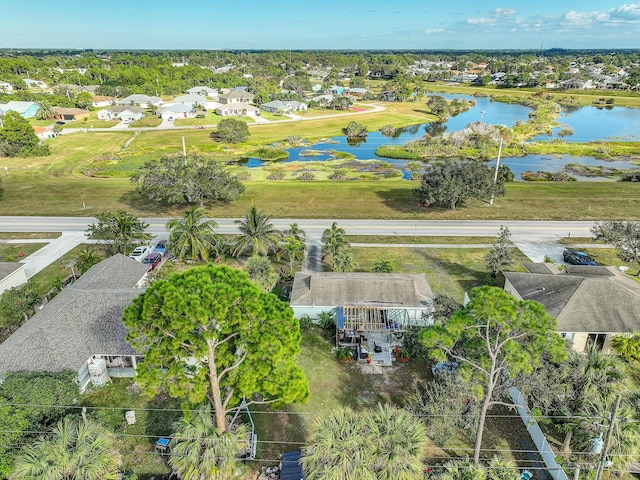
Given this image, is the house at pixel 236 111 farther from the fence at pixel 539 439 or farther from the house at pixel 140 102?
the fence at pixel 539 439

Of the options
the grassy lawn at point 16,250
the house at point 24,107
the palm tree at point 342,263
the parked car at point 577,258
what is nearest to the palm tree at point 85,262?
the grassy lawn at point 16,250

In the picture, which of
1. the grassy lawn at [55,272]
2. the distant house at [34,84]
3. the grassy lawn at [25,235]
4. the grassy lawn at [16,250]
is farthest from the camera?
the distant house at [34,84]

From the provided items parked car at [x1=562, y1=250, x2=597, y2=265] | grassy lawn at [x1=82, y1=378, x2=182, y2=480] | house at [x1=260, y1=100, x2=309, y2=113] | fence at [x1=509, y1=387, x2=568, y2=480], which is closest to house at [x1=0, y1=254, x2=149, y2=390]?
grassy lawn at [x1=82, y1=378, x2=182, y2=480]

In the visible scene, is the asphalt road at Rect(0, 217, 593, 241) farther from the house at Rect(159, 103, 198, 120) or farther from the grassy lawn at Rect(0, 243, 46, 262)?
the house at Rect(159, 103, 198, 120)

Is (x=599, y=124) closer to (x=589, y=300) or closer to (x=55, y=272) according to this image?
(x=589, y=300)

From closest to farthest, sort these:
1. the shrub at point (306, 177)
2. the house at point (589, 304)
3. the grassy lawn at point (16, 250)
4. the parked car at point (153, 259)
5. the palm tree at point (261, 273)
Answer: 1. the house at point (589, 304)
2. the palm tree at point (261, 273)
3. the parked car at point (153, 259)
4. the grassy lawn at point (16, 250)
5. the shrub at point (306, 177)

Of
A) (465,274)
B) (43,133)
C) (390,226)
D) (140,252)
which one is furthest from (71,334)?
(43,133)
